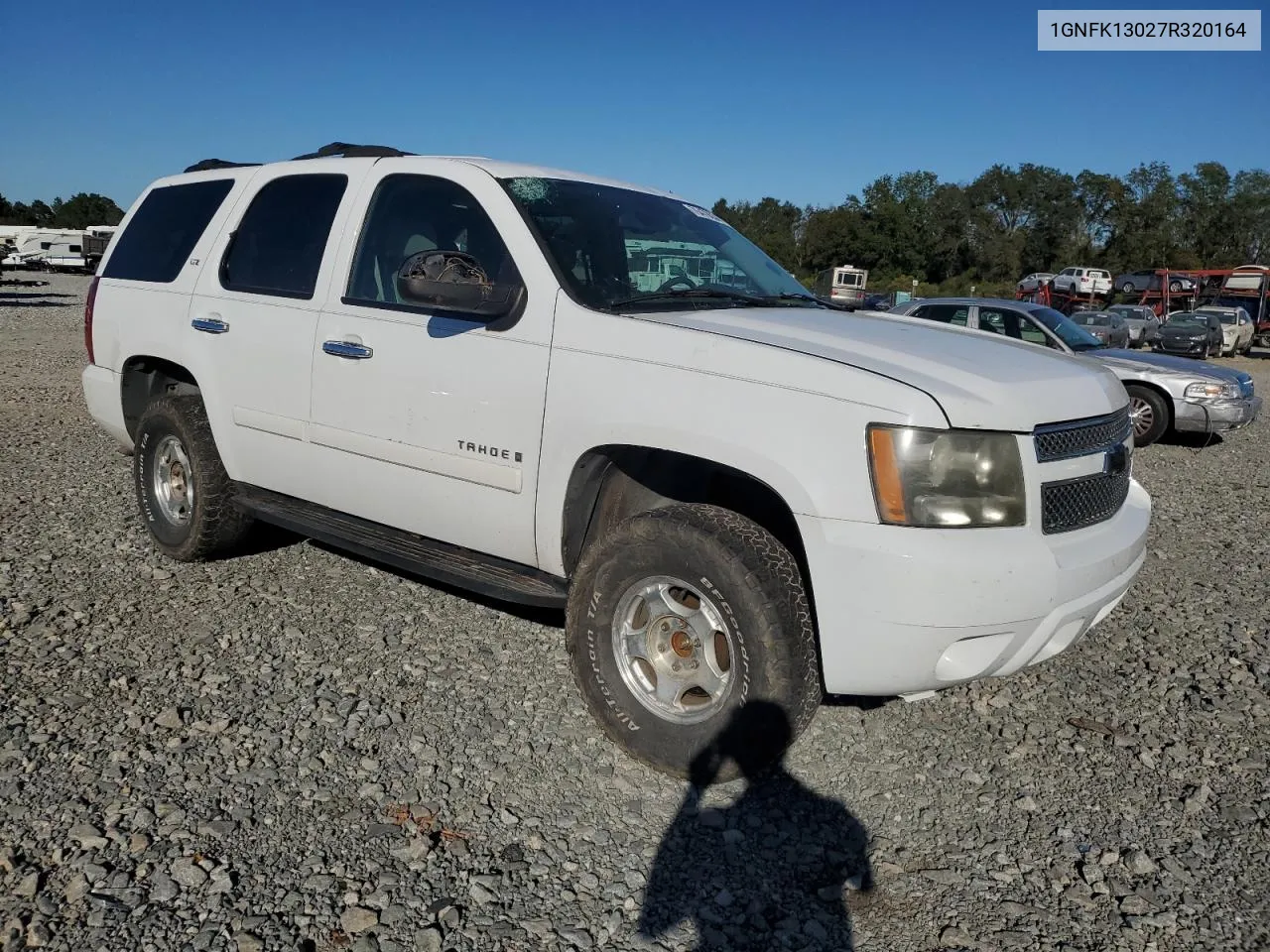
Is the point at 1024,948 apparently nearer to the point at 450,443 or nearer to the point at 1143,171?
the point at 450,443

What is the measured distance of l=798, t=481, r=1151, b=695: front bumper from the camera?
2773 mm

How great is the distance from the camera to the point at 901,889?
9.03ft

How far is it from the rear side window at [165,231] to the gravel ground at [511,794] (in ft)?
5.12

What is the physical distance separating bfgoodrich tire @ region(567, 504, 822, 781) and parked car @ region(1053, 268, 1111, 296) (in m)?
44.2

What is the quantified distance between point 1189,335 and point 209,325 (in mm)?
27133

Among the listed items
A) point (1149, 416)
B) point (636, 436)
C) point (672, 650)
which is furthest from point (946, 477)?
point (1149, 416)

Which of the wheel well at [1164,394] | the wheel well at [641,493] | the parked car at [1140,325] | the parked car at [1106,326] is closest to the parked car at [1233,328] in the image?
the parked car at [1140,325]

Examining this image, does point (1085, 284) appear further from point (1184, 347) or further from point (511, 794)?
point (511, 794)

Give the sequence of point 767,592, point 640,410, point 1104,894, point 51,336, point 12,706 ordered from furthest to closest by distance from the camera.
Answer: point 51,336 < point 12,706 < point 640,410 < point 767,592 < point 1104,894

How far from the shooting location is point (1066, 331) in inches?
420

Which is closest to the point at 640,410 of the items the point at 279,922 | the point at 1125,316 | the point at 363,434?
the point at 363,434

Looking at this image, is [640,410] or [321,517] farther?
[321,517]

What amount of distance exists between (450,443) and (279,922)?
5.67 feet

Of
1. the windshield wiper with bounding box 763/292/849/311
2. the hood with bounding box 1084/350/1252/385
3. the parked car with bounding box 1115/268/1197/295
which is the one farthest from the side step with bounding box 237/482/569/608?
the parked car with bounding box 1115/268/1197/295
